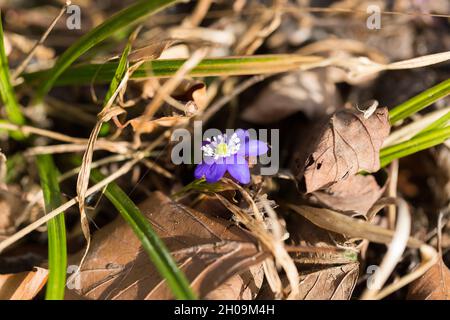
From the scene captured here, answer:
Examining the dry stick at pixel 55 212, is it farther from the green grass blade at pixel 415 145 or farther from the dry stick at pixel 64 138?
the green grass blade at pixel 415 145

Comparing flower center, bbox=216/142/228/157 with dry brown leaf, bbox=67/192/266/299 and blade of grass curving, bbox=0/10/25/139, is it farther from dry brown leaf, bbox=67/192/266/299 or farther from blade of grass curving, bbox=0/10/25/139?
blade of grass curving, bbox=0/10/25/139

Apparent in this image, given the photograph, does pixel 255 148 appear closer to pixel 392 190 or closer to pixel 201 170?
pixel 201 170

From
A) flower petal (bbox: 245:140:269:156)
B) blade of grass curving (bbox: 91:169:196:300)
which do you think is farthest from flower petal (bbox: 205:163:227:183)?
blade of grass curving (bbox: 91:169:196:300)

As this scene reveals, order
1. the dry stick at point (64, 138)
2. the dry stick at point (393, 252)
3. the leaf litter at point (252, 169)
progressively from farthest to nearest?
the dry stick at point (64, 138) → the leaf litter at point (252, 169) → the dry stick at point (393, 252)

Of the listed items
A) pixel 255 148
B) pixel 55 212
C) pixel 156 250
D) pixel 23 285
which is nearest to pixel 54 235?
pixel 55 212

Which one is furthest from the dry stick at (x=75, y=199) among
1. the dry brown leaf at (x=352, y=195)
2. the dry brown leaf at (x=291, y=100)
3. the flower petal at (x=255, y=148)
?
the dry brown leaf at (x=352, y=195)
